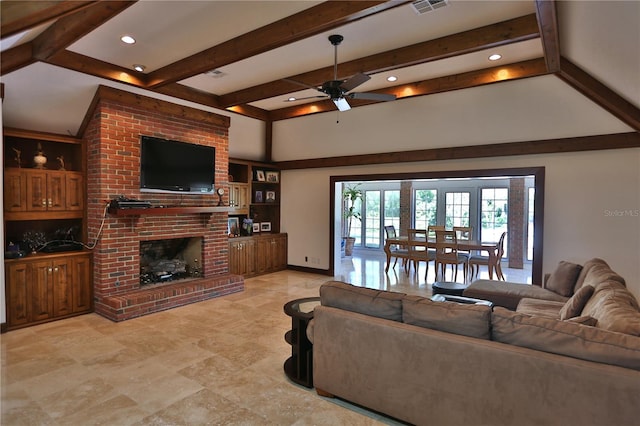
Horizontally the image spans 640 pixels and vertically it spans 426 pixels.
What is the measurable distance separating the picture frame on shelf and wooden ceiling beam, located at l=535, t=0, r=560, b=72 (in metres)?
5.35

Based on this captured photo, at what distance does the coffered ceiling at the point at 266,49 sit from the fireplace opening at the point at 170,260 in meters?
2.08

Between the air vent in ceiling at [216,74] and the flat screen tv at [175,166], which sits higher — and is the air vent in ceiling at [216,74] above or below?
above

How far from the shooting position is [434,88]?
18.2 ft

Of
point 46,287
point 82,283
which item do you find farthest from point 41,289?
point 82,283

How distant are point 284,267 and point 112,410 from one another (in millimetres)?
5363

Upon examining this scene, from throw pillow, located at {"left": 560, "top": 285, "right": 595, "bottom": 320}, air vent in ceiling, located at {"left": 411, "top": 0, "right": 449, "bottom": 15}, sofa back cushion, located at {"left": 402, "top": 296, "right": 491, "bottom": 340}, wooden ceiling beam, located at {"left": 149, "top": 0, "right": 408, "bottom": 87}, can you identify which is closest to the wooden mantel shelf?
wooden ceiling beam, located at {"left": 149, "top": 0, "right": 408, "bottom": 87}

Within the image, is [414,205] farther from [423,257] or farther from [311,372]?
[311,372]

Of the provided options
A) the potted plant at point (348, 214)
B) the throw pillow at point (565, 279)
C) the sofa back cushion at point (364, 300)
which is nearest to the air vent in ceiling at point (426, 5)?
the sofa back cushion at point (364, 300)

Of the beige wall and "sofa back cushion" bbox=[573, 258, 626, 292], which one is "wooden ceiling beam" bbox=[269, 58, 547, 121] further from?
"sofa back cushion" bbox=[573, 258, 626, 292]

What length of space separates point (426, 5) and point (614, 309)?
2.89 m

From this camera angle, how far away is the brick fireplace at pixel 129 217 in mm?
4680

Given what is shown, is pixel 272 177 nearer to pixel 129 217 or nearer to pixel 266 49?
pixel 129 217

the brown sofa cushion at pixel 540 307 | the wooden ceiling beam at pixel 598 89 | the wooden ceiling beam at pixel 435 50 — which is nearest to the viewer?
the brown sofa cushion at pixel 540 307

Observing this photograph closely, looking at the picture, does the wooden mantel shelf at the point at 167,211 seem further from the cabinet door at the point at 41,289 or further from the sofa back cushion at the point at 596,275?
the sofa back cushion at the point at 596,275
